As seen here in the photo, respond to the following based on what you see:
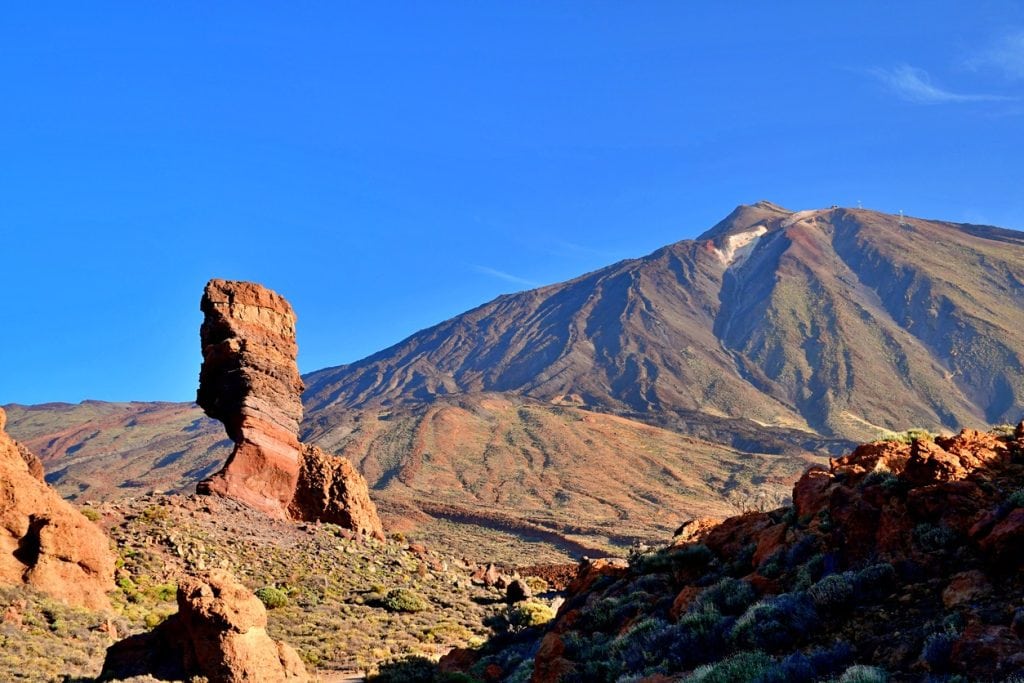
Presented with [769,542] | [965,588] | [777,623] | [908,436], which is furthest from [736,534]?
[965,588]

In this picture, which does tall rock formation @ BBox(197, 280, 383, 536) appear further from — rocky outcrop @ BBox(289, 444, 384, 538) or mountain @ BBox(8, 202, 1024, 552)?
mountain @ BBox(8, 202, 1024, 552)

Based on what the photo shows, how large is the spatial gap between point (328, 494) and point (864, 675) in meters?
26.2

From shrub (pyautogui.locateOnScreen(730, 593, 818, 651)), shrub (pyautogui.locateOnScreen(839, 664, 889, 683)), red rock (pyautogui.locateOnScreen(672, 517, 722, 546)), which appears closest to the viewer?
shrub (pyautogui.locateOnScreen(839, 664, 889, 683))

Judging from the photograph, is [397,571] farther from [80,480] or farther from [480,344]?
[480,344]

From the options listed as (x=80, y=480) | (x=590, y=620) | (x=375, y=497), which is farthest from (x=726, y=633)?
(x=80, y=480)

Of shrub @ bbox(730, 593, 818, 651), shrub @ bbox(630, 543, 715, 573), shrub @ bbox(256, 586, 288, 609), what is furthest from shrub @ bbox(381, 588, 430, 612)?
shrub @ bbox(730, 593, 818, 651)

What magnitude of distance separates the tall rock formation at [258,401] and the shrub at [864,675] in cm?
2378

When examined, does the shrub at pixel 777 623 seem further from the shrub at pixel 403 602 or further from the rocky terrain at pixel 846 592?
the shrub at pixel 403 602

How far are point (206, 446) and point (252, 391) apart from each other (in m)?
90.7

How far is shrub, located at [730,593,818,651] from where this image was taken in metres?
8.61

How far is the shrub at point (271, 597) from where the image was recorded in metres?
22.2

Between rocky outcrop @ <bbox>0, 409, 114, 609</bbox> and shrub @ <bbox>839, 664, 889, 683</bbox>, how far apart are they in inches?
674

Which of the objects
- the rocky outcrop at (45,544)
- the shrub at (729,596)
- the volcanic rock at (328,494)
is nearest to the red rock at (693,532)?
the shrub at (729,596)

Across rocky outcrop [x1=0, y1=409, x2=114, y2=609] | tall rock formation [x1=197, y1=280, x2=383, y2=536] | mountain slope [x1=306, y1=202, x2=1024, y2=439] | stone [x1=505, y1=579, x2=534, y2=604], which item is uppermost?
mountain slope [x1=306, y1=202, x2=1024, y2=439]
